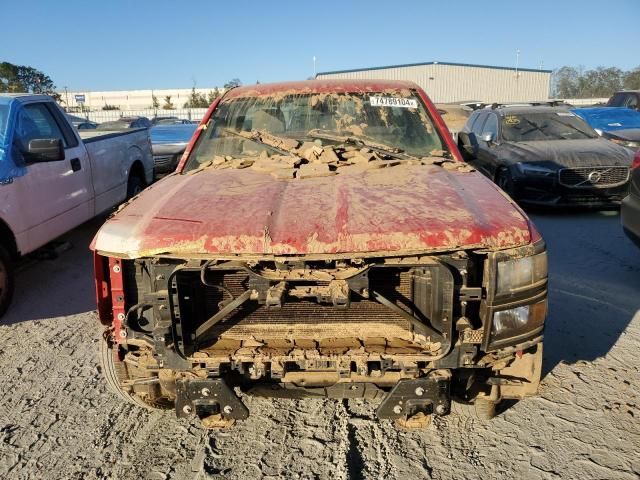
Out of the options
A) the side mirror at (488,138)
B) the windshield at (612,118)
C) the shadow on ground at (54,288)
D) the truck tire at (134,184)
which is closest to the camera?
the shadow on ground at (54,288)

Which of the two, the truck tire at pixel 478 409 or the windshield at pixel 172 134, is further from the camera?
the windshield at pixel 172 134

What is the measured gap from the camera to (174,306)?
7.70 feet

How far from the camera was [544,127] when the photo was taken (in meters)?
9.20

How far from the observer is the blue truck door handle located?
581 cm

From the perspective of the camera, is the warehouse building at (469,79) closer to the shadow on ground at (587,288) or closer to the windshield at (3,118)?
the shadow on ground at (587,288)

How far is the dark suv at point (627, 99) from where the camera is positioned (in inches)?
623

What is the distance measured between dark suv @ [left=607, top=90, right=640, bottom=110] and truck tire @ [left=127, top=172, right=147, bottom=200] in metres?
14.4

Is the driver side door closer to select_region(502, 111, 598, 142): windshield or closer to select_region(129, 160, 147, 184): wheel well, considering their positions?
select_region(129, 160, 147, 184): wheel well

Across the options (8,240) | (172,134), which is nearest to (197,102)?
(172,134)

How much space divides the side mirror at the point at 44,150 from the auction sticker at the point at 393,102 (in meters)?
2.90

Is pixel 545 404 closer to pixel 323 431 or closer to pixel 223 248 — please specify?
pixel 323 431

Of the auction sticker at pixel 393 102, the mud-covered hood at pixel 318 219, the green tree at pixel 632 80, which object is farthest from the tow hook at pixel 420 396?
the green tree at pixel 632 80

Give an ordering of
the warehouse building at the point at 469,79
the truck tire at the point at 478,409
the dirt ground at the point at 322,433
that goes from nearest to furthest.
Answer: the dirt ground at the point at 322,433 → the truck tire at the point at 478,409 → the warehouse building at the point at 469,79

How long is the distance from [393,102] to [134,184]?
5.05 m
